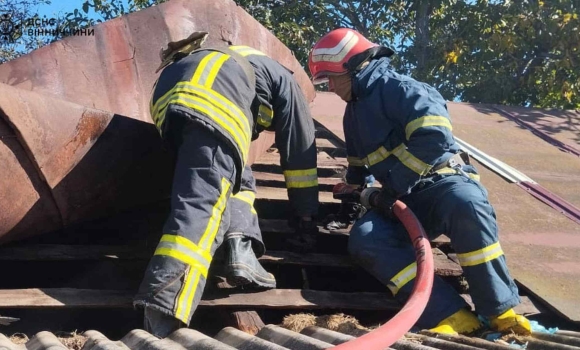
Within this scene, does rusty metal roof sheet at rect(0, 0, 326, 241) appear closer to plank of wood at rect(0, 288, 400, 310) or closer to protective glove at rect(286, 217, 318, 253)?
plank of wood at rect(0, 288, 400, 310)

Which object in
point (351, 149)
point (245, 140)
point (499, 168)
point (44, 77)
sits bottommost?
point (499, 168)

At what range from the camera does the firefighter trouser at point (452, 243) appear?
3.06m

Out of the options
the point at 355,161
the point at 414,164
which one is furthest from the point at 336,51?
the point at 414,164

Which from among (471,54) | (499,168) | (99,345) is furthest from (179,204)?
(471,54)

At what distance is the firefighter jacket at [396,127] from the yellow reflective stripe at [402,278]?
0.38 meters

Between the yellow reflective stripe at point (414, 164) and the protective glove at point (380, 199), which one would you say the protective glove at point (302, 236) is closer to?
the protective glove at point (380, 199)

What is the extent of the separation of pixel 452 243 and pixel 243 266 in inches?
40.5

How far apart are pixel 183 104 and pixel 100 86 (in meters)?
0.99

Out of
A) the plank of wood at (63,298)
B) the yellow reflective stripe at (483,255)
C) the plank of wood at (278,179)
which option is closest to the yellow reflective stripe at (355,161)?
the plank of wood at (278,179)

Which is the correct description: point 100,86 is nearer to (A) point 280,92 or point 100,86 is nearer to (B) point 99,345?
(A) point 280,92

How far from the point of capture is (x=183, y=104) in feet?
9.37

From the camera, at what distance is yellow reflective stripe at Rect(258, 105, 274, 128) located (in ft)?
11.3

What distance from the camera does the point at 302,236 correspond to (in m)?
3.44

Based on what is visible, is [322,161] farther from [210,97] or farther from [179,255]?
[179,255]
